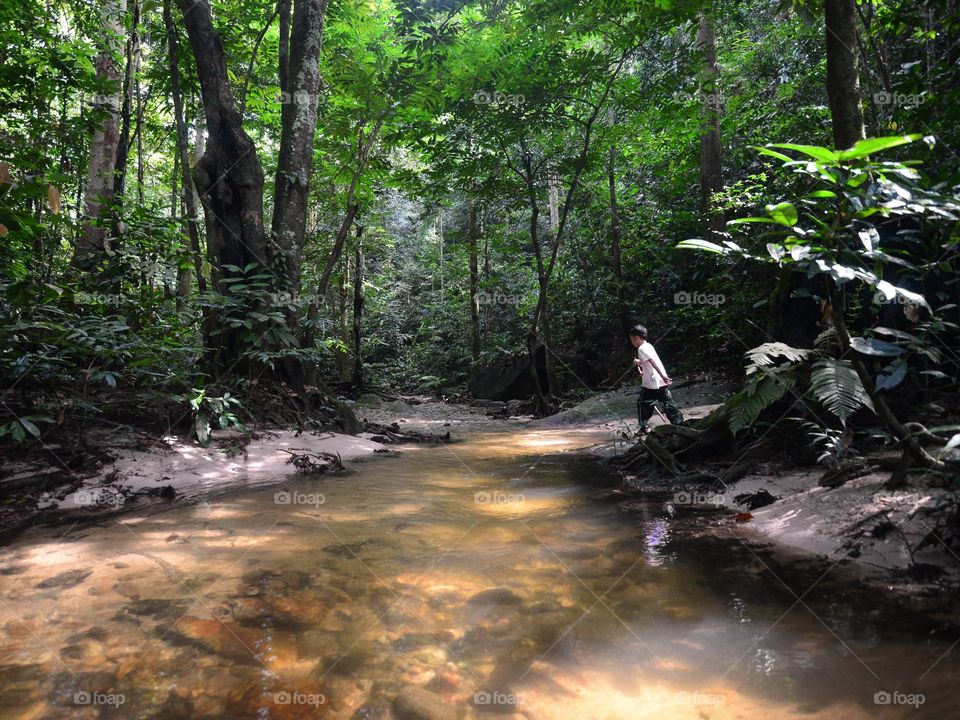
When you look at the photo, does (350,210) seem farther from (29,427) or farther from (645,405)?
(29,427)

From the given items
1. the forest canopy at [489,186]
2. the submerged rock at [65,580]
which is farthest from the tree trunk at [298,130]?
the submerged rock at [65,580]

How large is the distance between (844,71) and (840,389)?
9.48ft

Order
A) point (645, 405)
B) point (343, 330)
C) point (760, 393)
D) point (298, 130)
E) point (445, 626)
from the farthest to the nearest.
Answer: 1. point (343, 330)
2. point (298, 130)
3. point (645, 405)
4. point (760, 393)
5. point (445, 626)

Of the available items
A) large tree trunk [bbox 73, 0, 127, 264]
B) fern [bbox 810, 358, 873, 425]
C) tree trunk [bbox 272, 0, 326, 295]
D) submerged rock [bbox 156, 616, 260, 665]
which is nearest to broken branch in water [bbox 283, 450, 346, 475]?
tree trunk [bbox 272, 0, 326, 295]

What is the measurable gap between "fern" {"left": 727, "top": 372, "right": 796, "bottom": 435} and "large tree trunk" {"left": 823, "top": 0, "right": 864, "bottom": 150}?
2042 millimetres

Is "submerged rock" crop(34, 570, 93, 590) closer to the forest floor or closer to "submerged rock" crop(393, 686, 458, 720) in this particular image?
the forest floor

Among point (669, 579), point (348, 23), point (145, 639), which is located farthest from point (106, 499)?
point (348, 23)

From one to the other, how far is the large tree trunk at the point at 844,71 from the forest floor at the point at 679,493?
9.08ft

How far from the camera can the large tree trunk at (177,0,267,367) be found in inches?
314

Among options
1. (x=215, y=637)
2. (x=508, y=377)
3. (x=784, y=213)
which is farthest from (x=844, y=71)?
(x=508, y=377)

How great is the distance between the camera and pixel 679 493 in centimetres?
495

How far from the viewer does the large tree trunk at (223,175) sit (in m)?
7.98

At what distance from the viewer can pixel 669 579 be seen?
122 inches

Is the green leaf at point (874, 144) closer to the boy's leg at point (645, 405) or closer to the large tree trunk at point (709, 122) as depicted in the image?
the boy's leg at point (645, 405)
